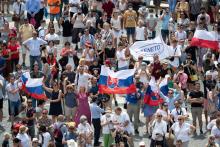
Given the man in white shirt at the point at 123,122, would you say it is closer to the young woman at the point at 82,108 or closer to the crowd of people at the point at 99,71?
the crowd of people at the point at 99,71

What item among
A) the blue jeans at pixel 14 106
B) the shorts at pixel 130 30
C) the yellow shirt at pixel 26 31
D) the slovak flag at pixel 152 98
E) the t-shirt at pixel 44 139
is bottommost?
the blue jeans at pixel 14 106

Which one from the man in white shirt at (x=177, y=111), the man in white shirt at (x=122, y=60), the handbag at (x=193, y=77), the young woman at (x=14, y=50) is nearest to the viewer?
the man in white shirt at (x=177, y=111)

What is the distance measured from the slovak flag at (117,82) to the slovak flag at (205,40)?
4737 millimetres

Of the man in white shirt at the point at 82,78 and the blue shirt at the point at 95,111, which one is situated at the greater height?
the man in white shirt at the point at 82,78

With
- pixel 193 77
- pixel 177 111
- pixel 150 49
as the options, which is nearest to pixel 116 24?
pixel 150 49

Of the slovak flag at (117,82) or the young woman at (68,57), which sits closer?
the slovak flag at (117,82)

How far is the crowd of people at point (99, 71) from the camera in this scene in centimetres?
3064

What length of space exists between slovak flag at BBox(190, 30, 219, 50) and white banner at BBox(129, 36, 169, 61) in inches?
46.9

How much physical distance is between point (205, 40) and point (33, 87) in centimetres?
693

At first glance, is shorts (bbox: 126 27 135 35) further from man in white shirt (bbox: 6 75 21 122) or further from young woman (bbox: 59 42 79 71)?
man in white shirt (bbox: 6 75 21 122)

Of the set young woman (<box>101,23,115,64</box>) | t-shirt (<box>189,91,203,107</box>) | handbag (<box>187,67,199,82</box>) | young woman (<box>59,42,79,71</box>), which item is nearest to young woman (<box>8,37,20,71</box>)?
young woman (<box>59,42,79,71</box>)

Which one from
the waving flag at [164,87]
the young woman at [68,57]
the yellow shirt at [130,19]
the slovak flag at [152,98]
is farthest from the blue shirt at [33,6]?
the slovak flag at [152,98]

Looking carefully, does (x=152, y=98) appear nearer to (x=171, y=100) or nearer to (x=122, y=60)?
(x=171, y=100)

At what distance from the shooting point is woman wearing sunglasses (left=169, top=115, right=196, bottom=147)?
30469mm
